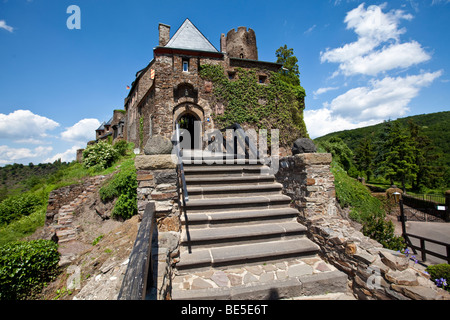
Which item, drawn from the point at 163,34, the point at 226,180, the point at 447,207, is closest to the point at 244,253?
the point at 226,180

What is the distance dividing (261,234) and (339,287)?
1359 millimetres

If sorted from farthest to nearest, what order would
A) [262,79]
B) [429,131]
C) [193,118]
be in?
[429,131] < [262,79] < [193,118]

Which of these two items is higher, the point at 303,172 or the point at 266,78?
the point at 266,78

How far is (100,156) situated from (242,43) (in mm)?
15859

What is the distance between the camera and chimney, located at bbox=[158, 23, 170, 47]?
15.3m

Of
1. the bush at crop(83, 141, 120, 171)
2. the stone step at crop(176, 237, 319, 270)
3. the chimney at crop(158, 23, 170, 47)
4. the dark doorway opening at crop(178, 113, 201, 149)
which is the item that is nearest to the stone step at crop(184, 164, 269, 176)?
the stone step at crop(176, 237, 319, 270)

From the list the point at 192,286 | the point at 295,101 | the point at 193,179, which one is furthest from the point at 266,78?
the point at 192,286

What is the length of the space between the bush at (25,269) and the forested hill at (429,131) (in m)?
37.3

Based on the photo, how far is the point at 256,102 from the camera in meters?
15.4

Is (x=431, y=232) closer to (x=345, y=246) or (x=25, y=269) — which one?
(x=345, y=246)

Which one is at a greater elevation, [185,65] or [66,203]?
[185,65]

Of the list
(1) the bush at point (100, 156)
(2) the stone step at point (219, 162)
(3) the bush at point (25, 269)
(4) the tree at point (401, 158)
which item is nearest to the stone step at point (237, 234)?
(2) the stone step at point (219, 162)

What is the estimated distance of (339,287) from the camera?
3.01 m
